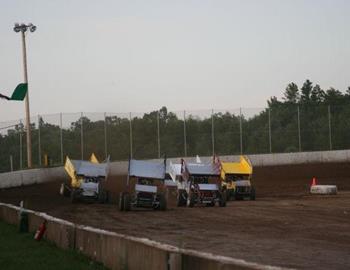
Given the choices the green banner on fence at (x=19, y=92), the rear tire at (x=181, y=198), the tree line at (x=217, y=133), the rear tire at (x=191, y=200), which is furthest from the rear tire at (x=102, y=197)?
the tree line at (x=217, y=133)

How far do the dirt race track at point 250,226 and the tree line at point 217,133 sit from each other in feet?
54.1

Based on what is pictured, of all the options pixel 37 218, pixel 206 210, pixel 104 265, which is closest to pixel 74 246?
pixel 104 265

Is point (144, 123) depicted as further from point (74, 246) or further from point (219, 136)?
point (74, 246)

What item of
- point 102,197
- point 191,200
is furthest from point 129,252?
point 102,197

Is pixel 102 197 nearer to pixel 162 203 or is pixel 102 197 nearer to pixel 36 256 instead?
pixel 162 203

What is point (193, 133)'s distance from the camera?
5375 cm

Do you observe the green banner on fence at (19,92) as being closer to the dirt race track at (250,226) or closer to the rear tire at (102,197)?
the dirt race track at (250,226)

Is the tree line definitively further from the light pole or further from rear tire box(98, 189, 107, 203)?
rear tire box(98, 189, 107, 203)

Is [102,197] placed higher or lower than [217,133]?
lower

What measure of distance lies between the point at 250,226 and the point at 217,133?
3530 cm

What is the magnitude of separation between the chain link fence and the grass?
33.8 meters

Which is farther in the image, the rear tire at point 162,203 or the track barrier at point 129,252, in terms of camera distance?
the rear tire at point 162,203

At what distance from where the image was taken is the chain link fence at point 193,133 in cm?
5044

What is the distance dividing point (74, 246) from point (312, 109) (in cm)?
4231
